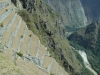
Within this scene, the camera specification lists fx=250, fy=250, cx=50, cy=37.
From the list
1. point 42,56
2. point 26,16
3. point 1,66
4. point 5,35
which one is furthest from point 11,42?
point 26,16

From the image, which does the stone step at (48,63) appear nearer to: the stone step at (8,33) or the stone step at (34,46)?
the stone step at (34,46)

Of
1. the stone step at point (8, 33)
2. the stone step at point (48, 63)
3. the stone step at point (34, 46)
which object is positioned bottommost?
the stone step at point (48, 63)

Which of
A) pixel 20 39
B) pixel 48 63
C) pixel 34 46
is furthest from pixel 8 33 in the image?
pixel 48 63

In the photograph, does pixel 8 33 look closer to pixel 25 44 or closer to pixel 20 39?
pixel 20 39

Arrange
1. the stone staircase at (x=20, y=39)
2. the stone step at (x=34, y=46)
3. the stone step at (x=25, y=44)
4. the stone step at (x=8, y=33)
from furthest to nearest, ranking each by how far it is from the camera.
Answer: the stone step at (x=34, y=46) → the stone step at (x=25, y=44) → the stone staircase at (x=20, y=39) → the stone step at (x=8, y=33)

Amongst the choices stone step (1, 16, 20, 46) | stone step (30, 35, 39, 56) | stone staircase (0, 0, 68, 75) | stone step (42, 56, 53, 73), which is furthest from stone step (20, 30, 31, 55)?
stone step (42, 56, 53, 73)

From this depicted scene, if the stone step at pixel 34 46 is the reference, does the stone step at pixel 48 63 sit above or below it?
below

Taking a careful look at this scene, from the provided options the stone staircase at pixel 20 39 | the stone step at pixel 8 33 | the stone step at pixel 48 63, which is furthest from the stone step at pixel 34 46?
the stone step at pixel 8 33

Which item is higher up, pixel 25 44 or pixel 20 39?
pixel 20 39

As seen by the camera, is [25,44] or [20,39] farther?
[25,44]

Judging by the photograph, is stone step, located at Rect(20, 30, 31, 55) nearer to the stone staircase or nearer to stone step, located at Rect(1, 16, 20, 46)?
the stone staircase

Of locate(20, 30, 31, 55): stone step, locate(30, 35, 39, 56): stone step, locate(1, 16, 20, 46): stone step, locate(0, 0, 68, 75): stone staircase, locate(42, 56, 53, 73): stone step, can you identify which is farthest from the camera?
locate(42, 56, 53, 73): stone step

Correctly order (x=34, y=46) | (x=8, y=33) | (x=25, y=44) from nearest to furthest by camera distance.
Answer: (x=8, y=33) → (x=25, y=44) → (x=34, y=46)
